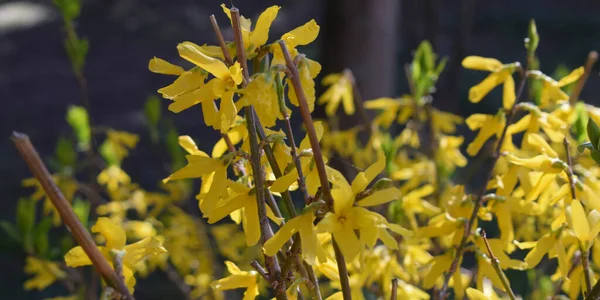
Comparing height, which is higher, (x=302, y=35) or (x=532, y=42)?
(x=302, y=35)

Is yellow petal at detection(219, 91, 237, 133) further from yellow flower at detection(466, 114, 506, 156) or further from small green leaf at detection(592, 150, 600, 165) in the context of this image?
yellow flower at detection(466, 114, 506, 156)

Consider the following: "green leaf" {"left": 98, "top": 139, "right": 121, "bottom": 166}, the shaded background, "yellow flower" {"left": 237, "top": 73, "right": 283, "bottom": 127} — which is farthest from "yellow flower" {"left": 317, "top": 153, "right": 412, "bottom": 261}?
the shaded background

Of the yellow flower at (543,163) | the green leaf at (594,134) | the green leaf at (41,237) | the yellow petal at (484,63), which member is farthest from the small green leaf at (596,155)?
the green leaf at (41,237)

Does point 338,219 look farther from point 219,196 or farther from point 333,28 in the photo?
point 333,28

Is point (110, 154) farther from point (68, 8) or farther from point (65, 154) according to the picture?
point (68, 8)

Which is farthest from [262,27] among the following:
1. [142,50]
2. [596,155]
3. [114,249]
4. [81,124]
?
[142,50]

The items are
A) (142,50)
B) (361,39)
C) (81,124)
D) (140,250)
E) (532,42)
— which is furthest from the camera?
(142,50)

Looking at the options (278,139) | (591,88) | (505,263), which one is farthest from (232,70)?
(591,88)

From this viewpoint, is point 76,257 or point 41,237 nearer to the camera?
point 76,257
